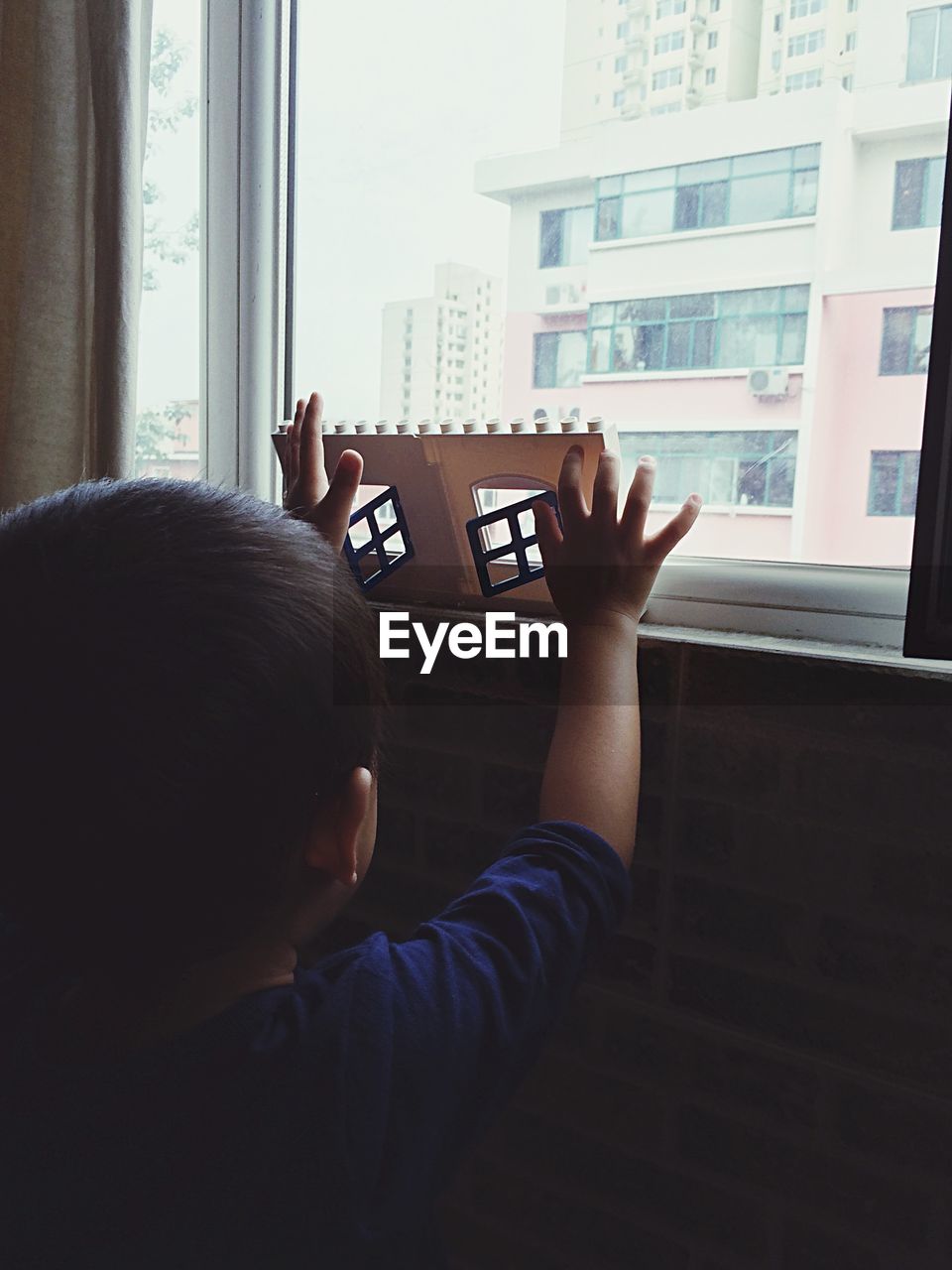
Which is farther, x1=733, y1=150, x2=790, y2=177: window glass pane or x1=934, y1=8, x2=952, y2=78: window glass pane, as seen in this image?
x1=733, y1=150, x2=790, y2=177: window glass pane

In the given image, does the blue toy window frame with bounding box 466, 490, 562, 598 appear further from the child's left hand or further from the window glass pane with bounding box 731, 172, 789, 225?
the window glass pane with bounding box 731, 172, 789, 225

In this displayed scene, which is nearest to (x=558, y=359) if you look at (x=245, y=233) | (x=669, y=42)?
(x=669, y=42)

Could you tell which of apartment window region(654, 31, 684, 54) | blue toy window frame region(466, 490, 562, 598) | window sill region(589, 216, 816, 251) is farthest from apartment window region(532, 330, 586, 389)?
apartment window region(654, 31, 684, 54)

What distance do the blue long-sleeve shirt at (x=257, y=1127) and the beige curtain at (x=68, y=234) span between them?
0.88 m

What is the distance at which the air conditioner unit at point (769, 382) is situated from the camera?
44.6 inches

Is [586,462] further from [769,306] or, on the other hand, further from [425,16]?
[425,16]

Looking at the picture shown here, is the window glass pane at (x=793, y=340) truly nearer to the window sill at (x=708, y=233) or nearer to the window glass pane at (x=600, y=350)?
the window sill at (x=708, y=233)

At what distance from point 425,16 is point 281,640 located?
1106 millimetres

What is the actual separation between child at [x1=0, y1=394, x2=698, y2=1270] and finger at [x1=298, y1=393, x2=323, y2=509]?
18.7 inches

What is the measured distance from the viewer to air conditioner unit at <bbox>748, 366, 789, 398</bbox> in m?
1.13

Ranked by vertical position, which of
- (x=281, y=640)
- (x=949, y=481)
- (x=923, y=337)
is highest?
(x=923, y=337)

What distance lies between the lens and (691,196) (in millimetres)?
1173

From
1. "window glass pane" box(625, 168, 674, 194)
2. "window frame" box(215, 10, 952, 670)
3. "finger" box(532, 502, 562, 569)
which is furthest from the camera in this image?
"window frame" box(215, 10, 952, 670)

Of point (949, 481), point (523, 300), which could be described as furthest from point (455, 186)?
point (949, 481)
